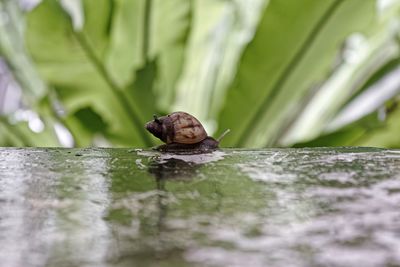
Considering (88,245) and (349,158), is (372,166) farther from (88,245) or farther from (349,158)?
(88,245)

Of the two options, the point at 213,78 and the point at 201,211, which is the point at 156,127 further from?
the point at 213,78

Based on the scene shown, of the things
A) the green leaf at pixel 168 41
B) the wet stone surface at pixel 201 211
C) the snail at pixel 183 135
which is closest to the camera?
→ the wet stone surface at pixel 201 211

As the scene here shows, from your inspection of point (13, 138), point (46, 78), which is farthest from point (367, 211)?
point (13, 138)

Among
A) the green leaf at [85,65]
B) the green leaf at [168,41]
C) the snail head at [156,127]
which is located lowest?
the snail head at [156,127]

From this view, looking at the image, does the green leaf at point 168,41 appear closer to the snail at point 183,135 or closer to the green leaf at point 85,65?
the green leaf at point 85,65

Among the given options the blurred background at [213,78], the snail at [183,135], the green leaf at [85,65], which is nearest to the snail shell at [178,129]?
the snail at [183,135]

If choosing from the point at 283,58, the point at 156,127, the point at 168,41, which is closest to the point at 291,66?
the point at 283,58
